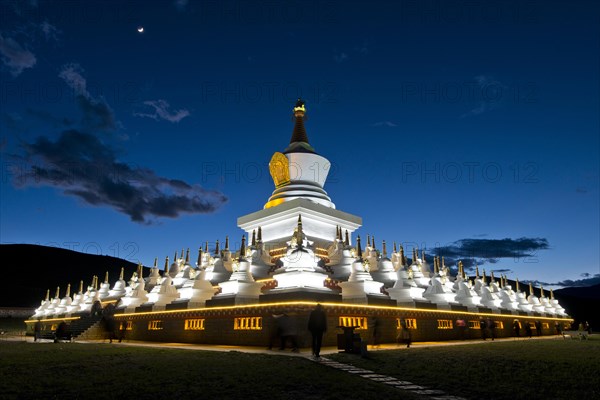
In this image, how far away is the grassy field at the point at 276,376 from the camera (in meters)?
8.32

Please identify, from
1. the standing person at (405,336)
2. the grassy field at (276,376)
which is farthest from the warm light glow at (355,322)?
the grassy field at (276,376)

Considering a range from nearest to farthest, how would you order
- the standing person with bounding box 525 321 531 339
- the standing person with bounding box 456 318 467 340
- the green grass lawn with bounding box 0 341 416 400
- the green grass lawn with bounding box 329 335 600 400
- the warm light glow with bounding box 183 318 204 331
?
the green grass lawn with bounding box 0 341 416 400
the green grass lawn with bounding box 329 335 600 400
the warm light glow with bounding box 183 318 204 331
the standing person with bounding box 456 318 467 340
the standing person with bounding box 525 321 531 339

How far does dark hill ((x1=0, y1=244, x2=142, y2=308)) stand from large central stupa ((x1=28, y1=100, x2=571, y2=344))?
153 ft

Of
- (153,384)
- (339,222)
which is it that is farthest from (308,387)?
(339,222)

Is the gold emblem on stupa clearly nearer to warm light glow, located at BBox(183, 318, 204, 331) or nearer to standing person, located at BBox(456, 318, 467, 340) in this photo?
warm light glow, located at BBox(183, 318, 204, 331)

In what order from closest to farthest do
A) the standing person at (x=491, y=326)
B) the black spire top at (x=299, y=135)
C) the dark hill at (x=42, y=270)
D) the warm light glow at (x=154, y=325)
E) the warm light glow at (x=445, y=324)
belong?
1. the warm light glow at (x=154, y=325)
2. the warm light glow at (x=445, y=324)
3. the standing person at (x=491, y=326)
4. the black spire top at (x=299, y=135)
5. the dark hill at (x=42, y=270)

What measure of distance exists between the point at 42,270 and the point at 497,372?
10401 centimetres

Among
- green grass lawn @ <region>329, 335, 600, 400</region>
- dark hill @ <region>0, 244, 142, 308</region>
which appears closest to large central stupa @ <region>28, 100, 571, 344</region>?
green grass lawn @ <region>329, 335, 600, 400</region>

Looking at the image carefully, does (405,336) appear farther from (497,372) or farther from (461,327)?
(497,372)

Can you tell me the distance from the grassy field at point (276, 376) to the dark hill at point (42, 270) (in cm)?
7334

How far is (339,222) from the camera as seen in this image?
116 feet

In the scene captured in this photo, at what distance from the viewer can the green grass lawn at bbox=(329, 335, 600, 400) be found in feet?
28.7

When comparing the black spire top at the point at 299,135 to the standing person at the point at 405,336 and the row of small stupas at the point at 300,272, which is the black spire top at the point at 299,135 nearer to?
the row of small stupas at the point at 300,272

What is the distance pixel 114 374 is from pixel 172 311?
13.5 metres
